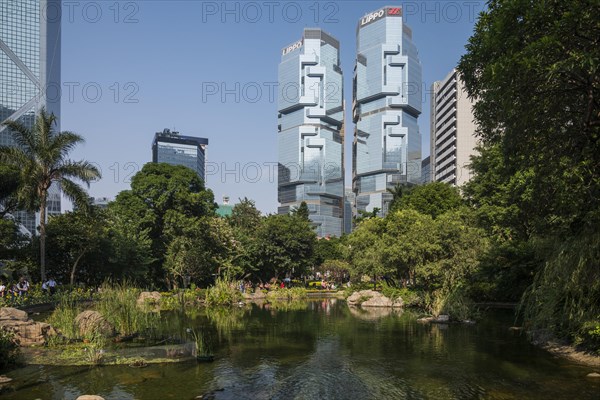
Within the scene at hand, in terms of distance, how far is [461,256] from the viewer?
115ft

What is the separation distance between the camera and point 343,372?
1580cm

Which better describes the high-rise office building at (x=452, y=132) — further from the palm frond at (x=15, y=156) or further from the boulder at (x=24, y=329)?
the boulder at (x=24, y=329)

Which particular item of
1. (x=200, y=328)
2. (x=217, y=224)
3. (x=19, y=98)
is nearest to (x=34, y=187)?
(x=200, y=328)

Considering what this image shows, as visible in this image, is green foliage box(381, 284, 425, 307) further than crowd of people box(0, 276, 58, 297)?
Yes

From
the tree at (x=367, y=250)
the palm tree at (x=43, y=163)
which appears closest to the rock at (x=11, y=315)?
the palm tree at (x=43, y=163)

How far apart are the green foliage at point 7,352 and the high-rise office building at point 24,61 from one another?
138415mm

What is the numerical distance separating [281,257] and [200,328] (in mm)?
35530

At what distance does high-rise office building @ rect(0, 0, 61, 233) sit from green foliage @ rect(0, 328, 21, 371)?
13842 cm

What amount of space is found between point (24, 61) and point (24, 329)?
15808 cm

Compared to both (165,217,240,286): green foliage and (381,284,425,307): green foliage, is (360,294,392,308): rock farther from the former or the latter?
(165,217,240,286): green foliage

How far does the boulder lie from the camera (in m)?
17.8

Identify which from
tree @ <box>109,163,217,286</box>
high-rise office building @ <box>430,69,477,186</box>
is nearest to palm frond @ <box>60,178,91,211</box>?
tree @ <box>109,163,217,286</box>

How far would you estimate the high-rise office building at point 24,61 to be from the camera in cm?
14488

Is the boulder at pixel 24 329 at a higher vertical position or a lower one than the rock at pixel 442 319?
higher
